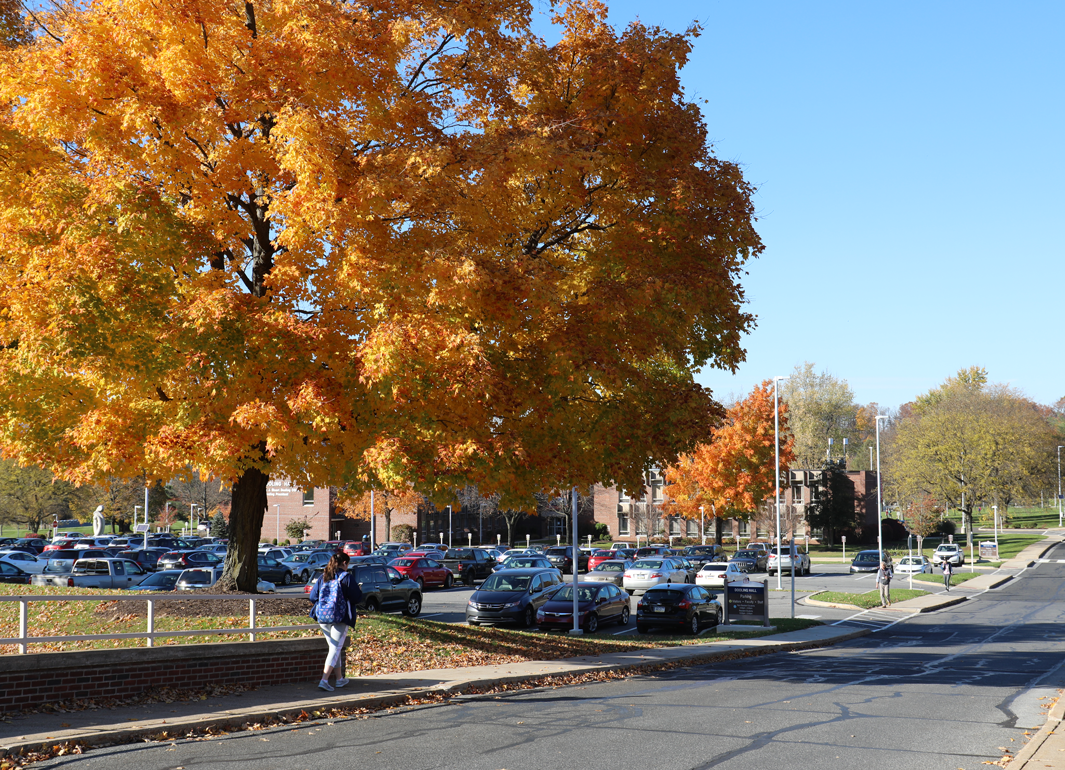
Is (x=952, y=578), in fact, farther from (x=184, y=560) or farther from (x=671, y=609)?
(x=184, y=560)

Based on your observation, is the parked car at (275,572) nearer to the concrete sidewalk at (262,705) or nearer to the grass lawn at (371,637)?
the grass lawn at (371,637)

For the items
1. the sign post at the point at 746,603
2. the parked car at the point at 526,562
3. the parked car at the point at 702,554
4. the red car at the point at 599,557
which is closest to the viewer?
the sign post at the point at 746,603

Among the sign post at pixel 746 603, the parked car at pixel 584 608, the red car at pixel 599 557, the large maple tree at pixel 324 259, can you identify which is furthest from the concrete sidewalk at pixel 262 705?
the red car at pixel 599 557

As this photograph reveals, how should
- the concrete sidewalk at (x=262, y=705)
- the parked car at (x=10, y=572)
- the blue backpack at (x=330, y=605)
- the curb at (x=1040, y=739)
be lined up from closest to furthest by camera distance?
the curb at (x=1040, y=739) → the concrete sidewalk at (x=262, y=705) → the blue backpack at (x=330, y=605) → the parked car at (x=10, y=572)

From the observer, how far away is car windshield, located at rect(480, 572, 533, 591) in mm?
27766

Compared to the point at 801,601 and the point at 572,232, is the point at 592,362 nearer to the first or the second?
the point at 572,232

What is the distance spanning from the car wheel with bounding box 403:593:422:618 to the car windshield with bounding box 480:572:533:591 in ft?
10.2

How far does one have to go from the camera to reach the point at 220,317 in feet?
43.4

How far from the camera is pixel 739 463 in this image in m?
65.7

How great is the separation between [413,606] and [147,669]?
18565mm

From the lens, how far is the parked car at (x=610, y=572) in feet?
137

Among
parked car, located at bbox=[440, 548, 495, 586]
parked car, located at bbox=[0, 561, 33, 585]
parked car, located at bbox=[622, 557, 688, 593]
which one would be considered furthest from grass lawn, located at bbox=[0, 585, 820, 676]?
parked car, located at bbox=[440, 548, 495, 586]

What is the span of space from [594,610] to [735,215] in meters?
13.7

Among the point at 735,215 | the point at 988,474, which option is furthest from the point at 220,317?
the point at 988,474
